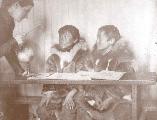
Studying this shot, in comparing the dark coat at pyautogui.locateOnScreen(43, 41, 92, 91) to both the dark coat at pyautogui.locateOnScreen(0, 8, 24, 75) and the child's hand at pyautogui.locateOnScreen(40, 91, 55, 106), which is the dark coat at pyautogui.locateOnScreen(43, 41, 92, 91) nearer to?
the child's hand at pyautogui.locateOnScreen(40, 91, 55, 106)

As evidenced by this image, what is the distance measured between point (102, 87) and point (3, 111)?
1.38 ft

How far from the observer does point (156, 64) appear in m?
1.33

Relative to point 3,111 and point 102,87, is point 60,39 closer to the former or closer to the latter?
point 102,87

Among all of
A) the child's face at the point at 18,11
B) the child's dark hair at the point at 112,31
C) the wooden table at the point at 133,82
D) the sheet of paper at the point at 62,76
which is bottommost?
the wooden table at the point at 133,82

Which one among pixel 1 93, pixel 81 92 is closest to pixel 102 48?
pixel 81 92

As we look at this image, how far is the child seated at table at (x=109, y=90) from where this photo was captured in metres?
1.36

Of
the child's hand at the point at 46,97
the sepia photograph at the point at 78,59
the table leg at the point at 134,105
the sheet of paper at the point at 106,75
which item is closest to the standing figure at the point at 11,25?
the sepia photograph at the point at 78,59

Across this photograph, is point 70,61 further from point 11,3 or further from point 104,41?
point 11,3

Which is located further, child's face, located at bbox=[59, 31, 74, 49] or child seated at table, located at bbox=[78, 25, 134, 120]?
child's face, located at bbox=[59, 31, 74, 49]

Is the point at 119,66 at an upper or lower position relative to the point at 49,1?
lower

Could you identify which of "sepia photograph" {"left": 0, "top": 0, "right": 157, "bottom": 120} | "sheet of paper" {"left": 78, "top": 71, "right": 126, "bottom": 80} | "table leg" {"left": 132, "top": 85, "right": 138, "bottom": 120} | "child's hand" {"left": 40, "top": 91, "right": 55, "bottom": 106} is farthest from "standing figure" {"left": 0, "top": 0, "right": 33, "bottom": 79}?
"table leg" {"left": 132, "top": 85, "right": 138, "bottom": 120}

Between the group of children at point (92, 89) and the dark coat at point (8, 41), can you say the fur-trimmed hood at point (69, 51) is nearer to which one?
the group of children at point (92, 89)

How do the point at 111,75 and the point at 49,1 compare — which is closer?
the point at 111,75

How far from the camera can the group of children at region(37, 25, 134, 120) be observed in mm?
1363
